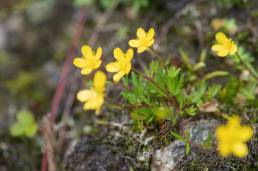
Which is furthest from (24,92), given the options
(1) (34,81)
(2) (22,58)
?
(2) (22,58)

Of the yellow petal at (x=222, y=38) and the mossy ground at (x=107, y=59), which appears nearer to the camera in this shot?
the yellow petal at (x=222, y=38)

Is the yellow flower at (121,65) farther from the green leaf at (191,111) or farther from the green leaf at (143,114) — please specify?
the green leaf at (191,111)

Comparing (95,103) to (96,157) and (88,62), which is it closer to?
(88,62)

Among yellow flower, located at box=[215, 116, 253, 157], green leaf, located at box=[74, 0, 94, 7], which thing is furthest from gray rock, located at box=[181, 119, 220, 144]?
green leaf, located at box=[74, 0, 94, 7]

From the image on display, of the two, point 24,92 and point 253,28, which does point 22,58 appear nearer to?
point 24,92

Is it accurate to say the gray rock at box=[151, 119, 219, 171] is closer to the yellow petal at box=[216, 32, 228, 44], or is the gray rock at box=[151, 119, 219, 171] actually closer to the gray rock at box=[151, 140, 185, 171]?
the gray rock at box=[151, 140, 185, 171]

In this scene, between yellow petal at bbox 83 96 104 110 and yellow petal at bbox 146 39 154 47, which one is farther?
yellow petal at bbox 146 39 154 47

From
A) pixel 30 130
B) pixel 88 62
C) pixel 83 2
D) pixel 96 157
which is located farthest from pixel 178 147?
pixel 83 2

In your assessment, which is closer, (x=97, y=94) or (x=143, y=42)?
(x=97, y=94)

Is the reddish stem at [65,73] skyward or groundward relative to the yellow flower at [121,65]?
skyward

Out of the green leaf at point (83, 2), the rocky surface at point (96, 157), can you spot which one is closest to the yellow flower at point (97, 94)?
the rocky surface at point (96, 157)

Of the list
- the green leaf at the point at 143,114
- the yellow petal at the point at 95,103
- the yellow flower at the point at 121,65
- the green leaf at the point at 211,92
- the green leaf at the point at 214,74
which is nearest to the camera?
the yellow petal at the point at 95,103

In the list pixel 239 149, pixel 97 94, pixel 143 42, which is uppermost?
pixel 143 42
